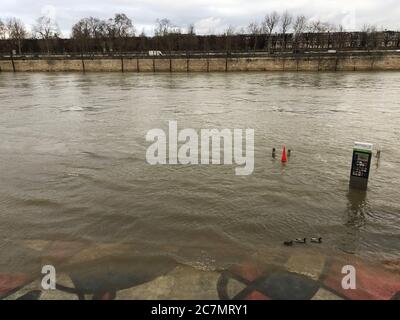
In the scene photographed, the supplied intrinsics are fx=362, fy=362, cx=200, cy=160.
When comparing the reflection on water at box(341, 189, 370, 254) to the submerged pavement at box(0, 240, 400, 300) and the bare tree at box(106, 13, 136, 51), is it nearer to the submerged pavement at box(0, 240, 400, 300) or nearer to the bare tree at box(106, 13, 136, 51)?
the submerged pavement at box(0, 240, 400, 300)

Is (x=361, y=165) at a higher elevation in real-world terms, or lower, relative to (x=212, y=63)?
lower

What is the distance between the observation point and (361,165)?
8.59 m

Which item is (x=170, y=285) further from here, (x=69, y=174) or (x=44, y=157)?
(x=44, y=157)

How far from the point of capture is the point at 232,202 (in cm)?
844

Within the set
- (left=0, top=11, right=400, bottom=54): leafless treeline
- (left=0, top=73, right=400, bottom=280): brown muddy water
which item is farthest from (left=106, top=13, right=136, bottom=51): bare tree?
(left=0, top=73, right=400, bottom=280): brown muddy water

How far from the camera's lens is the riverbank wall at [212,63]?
60.8 m

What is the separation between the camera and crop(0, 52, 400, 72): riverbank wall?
60.8m

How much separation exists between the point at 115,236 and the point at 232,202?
286cm
